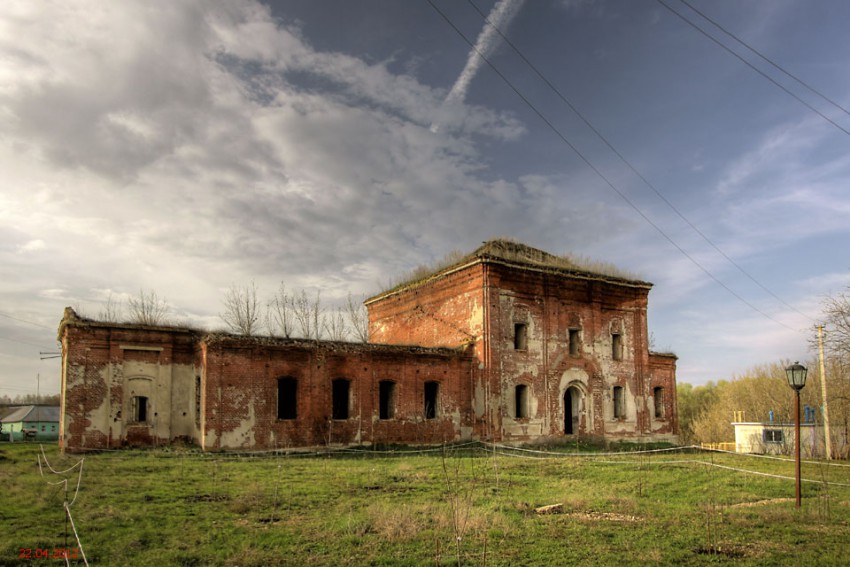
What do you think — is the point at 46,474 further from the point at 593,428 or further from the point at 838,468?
the point at 838,468

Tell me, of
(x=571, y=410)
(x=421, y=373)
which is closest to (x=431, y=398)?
(x=421, y=373)

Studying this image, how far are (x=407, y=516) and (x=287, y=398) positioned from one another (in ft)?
43.9

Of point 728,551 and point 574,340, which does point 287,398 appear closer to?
point 574,340

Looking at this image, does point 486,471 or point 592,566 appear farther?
point 486,471

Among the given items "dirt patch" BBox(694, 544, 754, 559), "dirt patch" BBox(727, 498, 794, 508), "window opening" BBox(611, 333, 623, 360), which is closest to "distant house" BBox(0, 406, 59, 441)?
"window opening" BBox(611, 333, 623, 360)

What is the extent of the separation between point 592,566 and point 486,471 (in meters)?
9.13

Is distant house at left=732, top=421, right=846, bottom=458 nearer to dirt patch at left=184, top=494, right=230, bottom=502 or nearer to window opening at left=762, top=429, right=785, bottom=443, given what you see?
window opening at left=762, top=429, right=785, bottom=443

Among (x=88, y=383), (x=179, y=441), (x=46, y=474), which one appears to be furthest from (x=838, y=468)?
(x=88, y=383)

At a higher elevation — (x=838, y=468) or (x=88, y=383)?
(x=88, y=383)

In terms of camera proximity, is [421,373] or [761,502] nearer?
[761,502]

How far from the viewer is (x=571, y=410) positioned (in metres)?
27.4

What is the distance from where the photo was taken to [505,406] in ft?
81.9

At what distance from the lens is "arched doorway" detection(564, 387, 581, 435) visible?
2711cm

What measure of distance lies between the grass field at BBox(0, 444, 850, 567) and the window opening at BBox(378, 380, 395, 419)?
252 inches
